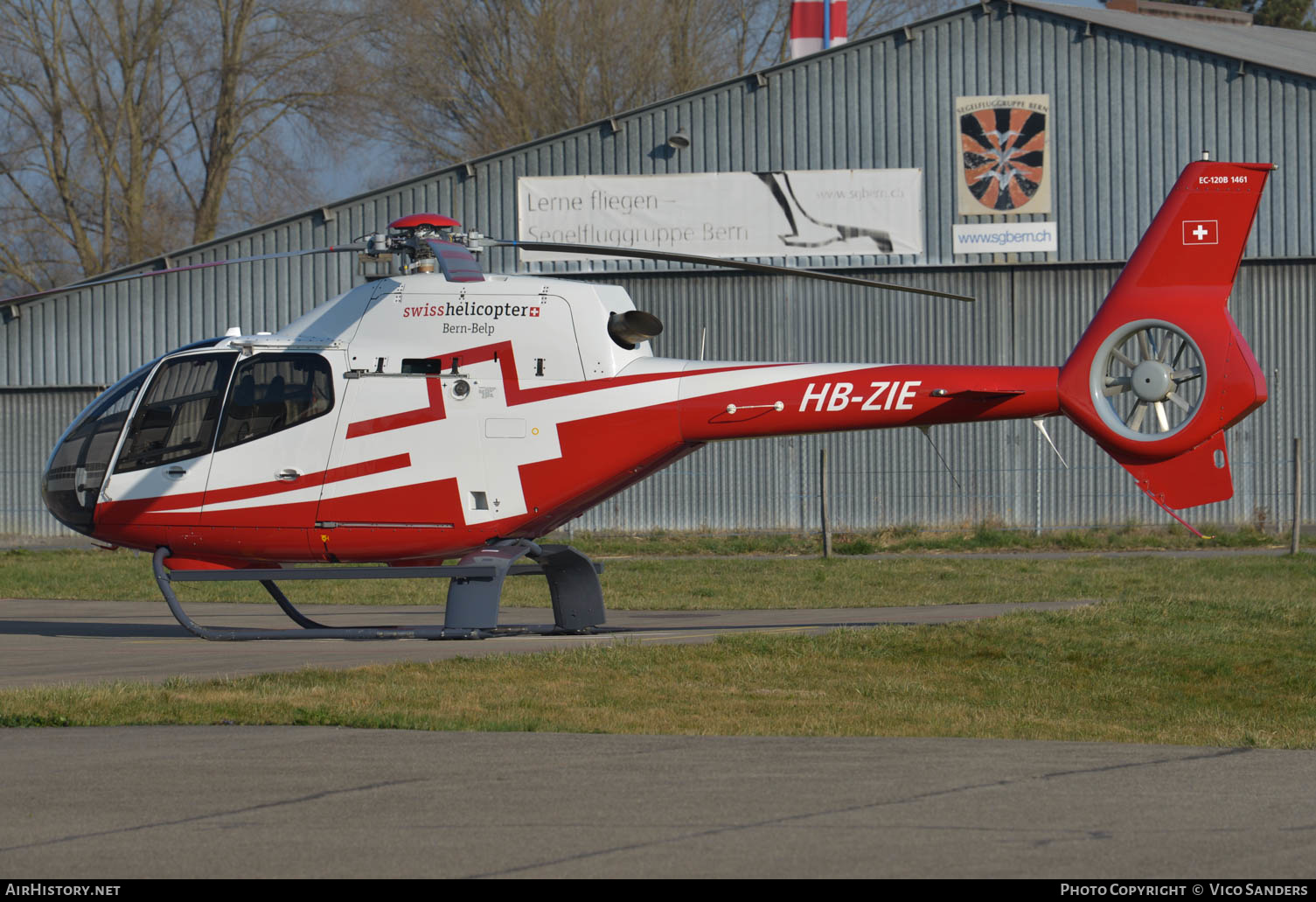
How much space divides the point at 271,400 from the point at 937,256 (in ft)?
59.1

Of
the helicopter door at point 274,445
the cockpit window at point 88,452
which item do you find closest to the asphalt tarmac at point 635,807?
the helicopter door at point 274,445

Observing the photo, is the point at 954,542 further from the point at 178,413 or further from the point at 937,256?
the point at 178,413

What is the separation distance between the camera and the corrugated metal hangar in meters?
29.3

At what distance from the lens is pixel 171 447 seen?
47.8 feet

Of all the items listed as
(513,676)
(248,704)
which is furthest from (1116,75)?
(248,704)

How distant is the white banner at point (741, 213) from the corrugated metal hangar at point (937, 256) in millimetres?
297

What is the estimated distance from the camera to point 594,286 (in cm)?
1461

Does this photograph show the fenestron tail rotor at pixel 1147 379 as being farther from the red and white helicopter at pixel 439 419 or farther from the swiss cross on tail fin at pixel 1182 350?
the red and white helicopter at pixel 439 419

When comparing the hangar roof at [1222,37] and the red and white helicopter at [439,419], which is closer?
the red and white helicopter at [439,419]

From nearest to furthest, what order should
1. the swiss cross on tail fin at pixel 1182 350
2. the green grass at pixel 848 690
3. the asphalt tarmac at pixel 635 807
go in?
the asphalt tarmac at pixel 635 807 → the green grass at pixel 848 690 → the swiss cross on tail fin at pixel 1182 350

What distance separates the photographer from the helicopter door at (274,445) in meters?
14.4

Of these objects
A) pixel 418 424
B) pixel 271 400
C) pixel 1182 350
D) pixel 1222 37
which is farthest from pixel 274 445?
pixel 1222 37

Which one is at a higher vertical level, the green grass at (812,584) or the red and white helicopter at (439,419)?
the red and white helicopter at (439,419)

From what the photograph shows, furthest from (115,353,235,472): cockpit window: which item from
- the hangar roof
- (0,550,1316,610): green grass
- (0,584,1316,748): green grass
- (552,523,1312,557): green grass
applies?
the hangar roof
